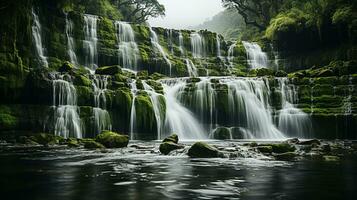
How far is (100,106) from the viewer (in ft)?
80.7

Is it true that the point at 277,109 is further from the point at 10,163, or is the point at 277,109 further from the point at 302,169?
the point at 10,163

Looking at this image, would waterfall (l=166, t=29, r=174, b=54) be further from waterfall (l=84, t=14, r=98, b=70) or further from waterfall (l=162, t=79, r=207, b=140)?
waterfall (l=162, t=79, r=207, b=140)

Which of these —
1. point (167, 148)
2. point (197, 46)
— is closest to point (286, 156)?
point (167, 148)

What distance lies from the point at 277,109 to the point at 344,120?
15.7ft

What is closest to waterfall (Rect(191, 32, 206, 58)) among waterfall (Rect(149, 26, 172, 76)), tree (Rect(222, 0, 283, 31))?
waterfall (Rect(149, 26, 172, 76))

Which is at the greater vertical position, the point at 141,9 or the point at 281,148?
the point at 141,9

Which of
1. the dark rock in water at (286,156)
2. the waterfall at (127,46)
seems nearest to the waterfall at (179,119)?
the waterfall at (127,46)

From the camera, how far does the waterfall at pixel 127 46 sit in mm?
36969

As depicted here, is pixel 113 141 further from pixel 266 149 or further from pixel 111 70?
pixel 111 70

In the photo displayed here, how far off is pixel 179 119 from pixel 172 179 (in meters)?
17.5

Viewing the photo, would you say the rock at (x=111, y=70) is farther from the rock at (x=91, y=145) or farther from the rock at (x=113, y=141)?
the rock at (x=91, y=145)

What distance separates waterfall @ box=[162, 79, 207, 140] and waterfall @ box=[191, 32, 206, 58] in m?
15.4

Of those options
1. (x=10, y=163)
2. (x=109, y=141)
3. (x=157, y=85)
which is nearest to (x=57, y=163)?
(x=10, y=163)

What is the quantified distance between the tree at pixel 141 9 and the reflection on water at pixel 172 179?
48.3 metres
